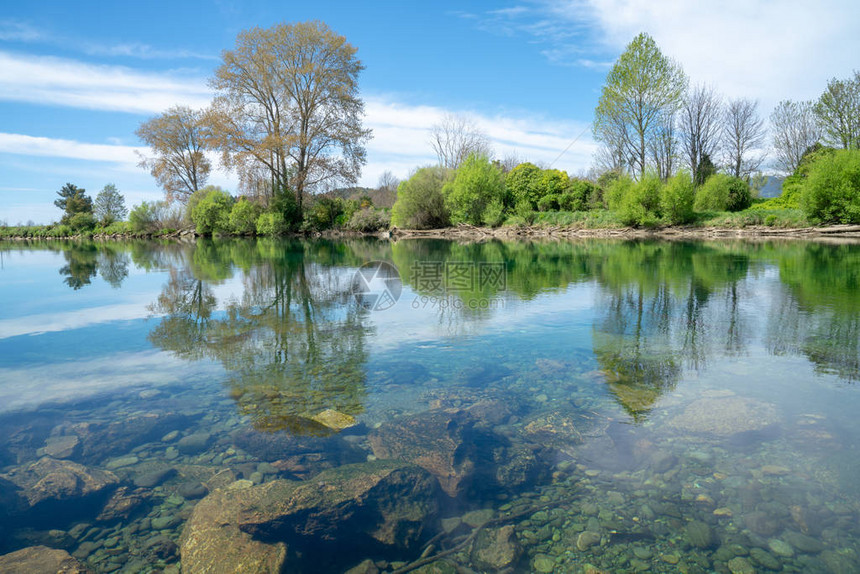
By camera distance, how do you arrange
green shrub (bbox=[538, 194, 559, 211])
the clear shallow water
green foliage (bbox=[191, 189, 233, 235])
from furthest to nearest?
green foliage (bbox=[191, 189, 233, 235]), green shrub (bbox=[538, 194, 559, 211]), the clear shallow water

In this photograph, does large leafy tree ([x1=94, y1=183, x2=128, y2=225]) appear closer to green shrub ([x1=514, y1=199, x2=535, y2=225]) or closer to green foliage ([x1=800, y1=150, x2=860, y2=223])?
green shrub ([x1=514, y1=199, x2=535, y2=225])

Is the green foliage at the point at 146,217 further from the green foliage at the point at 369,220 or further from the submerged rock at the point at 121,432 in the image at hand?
the submerged rock at the point at 121,432

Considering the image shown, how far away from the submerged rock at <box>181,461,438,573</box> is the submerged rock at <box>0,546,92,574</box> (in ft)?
1.88

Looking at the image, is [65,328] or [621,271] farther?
[621,271]

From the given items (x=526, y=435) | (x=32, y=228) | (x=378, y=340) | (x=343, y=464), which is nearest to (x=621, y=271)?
(x=378, y=340)

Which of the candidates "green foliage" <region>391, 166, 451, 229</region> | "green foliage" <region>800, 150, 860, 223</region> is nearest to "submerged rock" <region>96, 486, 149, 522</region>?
"green foliage" <region>800, 150, 860, 223</region>

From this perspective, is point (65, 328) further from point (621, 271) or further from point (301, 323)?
point (621, 271)

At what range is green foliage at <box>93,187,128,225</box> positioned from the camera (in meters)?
54.9

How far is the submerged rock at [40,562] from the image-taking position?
2.57m

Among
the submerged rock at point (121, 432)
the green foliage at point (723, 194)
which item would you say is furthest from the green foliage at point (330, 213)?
the submerged rock at point (121, 432)

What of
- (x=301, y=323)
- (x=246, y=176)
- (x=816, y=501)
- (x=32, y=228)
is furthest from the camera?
(x=32, y=228)

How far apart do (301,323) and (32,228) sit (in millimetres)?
71269

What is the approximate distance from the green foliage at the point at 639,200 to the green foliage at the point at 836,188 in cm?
819

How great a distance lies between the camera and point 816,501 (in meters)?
3.08
